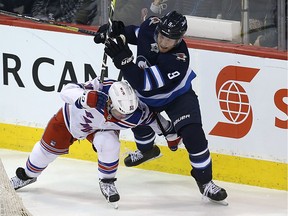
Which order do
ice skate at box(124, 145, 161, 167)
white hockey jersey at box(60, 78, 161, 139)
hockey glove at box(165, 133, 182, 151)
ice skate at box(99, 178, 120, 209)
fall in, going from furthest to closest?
ice skate at box(124, 145, 161, 167) → hockey glove at box(165, 133, 182, 151) → ice skate at box(99, 178, 120, 209) → white hockey jersey at box(60, 78, 161, 139)

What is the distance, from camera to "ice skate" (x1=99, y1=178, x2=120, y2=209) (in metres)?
5.51

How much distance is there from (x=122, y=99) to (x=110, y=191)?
0.60 m

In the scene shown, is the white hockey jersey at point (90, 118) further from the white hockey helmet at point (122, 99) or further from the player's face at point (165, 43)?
the player's face at point (165, 43)

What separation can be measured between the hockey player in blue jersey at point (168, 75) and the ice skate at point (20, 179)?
31.1 inches

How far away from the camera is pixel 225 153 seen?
5930 mm

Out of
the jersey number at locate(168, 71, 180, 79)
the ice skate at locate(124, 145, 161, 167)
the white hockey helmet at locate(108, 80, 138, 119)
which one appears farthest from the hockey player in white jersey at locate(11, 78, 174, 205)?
the ice skate at locate(124, 145, 161, 167)

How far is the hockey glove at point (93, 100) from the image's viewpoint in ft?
16.9

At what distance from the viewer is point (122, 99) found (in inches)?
205

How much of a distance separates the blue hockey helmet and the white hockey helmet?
34cm

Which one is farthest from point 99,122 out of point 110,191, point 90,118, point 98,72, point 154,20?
point 98,72

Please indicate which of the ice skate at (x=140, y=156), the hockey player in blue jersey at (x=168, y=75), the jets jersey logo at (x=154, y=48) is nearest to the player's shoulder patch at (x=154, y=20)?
the hockey player in blue jersey at (x=168, y=75)

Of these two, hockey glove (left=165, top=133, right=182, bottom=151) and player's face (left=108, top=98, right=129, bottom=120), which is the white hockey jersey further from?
hockey glove (left=165, top=133, right=182, bottom=151)

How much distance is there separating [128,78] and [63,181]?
39.0 inches

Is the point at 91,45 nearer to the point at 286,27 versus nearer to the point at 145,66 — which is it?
the point at 145,66
